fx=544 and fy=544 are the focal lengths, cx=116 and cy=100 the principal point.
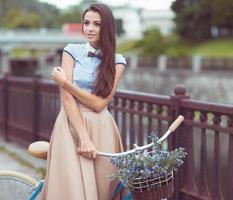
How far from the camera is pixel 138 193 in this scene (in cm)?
264

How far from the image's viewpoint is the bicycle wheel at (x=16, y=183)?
362 cm

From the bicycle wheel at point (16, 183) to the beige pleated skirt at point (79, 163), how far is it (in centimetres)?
44

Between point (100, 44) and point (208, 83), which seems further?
point (208, 83)

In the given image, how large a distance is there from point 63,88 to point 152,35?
50.3m

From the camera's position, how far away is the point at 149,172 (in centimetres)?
261

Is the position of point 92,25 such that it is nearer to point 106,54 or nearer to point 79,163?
point 106,54

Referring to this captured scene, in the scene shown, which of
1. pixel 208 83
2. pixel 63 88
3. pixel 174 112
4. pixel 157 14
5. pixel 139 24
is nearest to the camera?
pixel 63 88

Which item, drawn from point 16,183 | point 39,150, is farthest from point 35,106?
point 39,150

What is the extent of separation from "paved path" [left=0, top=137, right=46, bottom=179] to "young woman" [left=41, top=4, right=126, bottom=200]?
3358mm

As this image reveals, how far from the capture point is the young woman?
305 cm

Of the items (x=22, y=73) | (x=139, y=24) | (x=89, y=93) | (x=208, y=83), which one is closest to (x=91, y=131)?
(x=89, y=93)

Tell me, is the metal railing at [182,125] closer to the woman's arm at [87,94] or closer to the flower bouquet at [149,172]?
the woman's arm at [87,94]

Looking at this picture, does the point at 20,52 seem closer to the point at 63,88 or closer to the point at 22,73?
the point at 22,73

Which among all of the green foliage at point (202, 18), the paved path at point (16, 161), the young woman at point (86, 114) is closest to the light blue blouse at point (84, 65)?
the young woman at point (86, 114)
